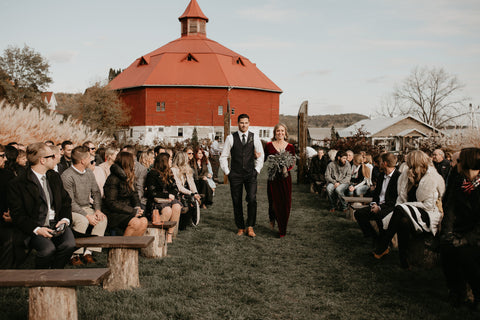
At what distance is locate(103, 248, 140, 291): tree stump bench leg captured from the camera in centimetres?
498

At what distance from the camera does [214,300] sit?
189 inches

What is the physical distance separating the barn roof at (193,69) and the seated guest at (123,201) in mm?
45718

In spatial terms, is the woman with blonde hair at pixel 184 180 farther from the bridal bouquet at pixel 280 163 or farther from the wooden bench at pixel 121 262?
the wooden bench at pixel 121 262

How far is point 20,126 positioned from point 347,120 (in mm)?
138947

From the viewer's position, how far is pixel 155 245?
651 centimetres

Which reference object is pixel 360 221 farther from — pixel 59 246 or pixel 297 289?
pixel 59 246

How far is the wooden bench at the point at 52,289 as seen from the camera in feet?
11.8

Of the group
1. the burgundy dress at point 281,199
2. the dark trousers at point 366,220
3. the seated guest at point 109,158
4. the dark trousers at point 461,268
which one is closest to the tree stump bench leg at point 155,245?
the seated guest at point 109,158

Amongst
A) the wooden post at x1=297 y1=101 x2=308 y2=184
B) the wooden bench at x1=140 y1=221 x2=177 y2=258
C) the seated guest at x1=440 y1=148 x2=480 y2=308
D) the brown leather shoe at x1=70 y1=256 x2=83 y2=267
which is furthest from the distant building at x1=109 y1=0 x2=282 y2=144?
the seated guest at x1=440 y1=148 x2=480 y2=308

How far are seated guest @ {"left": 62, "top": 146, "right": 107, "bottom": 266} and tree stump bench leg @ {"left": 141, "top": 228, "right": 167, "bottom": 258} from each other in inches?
27.9

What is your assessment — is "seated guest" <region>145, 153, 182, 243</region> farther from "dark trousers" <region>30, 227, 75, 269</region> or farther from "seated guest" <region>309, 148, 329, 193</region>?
"seated guest" <region>309, 148, 329, 193</region>

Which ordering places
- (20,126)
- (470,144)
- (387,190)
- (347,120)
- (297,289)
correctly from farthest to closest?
(347,120) < (470,144) < (20,126) < (387,190) < (297,289)

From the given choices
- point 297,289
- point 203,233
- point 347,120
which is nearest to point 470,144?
point 203,233

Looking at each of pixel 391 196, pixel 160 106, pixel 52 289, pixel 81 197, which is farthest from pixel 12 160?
pixel 160 106
